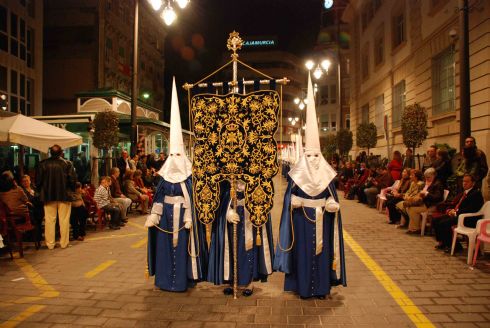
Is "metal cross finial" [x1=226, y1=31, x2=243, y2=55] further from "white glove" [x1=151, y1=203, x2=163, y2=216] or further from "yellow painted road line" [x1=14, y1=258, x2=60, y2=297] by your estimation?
"yellow painted road line" [x1=14, y1=258, x2=60, y2=297]

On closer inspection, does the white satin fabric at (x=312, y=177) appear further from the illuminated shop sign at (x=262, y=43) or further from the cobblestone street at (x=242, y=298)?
the illuminated shop sign at (x=262, y=43)

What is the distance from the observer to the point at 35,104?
28.1m

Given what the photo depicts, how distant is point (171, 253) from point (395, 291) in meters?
3.09

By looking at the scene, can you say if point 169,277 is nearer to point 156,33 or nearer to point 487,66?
point 487,66

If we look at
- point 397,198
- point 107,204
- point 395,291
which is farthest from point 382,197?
point 107,204

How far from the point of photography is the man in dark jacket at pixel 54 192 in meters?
7.98

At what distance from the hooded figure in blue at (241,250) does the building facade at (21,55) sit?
23.1 meters

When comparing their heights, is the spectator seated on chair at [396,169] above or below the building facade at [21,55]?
below

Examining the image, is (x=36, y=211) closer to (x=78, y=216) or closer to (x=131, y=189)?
(x=78, y=216)

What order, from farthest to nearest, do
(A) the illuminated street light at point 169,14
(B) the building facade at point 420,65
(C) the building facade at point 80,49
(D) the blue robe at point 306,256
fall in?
(C) the building facade at point 80,49 → (B) the building facade at point 420,65 → (A) the illuminated street light at point 169,14 → (D) the blue robe at point 306,256

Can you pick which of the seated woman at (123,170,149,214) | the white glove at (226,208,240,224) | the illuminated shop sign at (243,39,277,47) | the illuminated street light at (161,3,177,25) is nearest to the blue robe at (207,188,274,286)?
the white glove at (226,208,240,224)

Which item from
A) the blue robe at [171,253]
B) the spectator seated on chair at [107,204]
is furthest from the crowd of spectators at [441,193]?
the spectator seated on chair at [107,204]

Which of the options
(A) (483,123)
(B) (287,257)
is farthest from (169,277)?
(A) (483,123)

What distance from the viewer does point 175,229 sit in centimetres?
550
